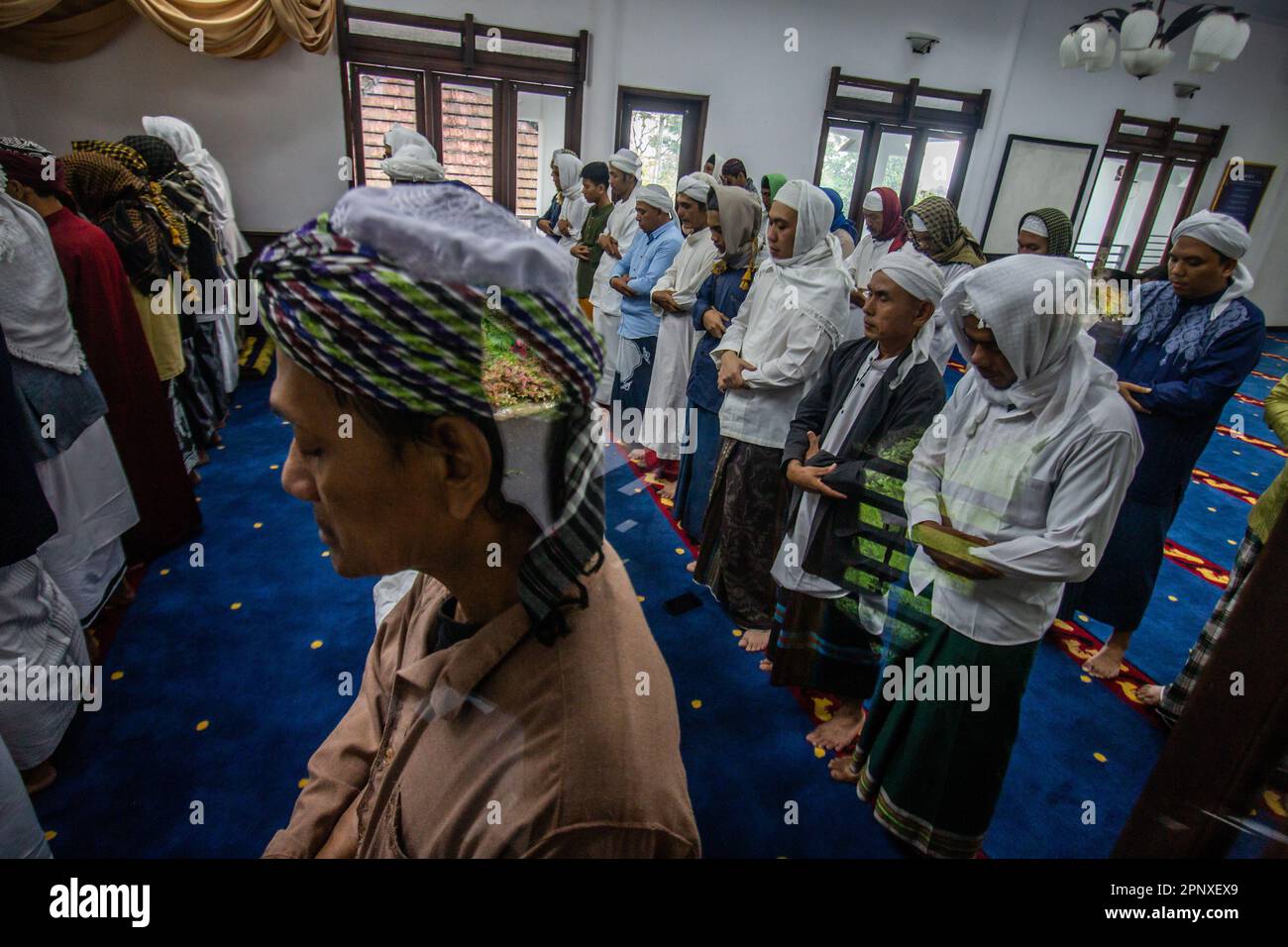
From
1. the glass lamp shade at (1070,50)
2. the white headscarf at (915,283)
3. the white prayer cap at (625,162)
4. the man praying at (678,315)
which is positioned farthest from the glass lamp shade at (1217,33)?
the white headscarf at (915,283)

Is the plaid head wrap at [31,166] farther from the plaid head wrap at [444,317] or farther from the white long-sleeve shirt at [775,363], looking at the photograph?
the white long-sleeve shirt at [775,363]

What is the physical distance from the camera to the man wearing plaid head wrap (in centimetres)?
56

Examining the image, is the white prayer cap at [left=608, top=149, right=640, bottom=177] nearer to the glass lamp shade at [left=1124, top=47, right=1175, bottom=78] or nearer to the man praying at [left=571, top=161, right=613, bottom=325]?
the man praying at [left=571, top=161, right=613, bottom=325]

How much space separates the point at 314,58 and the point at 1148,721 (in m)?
7.87

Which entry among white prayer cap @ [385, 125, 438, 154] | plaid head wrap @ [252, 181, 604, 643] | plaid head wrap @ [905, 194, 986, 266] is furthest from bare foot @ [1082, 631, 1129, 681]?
white prayer cap @ [385, 125, 438, 154]

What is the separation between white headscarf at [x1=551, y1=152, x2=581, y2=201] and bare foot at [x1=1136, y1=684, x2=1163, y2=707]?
513 cm

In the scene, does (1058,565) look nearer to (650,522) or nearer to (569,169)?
(650,522)

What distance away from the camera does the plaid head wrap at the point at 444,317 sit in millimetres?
552

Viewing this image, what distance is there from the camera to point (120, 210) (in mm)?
2814

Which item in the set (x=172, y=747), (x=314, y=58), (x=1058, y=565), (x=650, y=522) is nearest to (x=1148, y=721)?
(x=1058, y=565)

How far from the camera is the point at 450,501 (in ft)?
2.15

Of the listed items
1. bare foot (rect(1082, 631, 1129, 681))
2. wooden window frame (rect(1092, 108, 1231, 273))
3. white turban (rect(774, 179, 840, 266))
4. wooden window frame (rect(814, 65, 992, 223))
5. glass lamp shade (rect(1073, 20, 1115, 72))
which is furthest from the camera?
wooden window frame (rect(1092, 108, 1231, 273))

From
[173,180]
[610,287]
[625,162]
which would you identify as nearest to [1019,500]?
[610,287]

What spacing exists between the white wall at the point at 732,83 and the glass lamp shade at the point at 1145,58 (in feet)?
10.6
